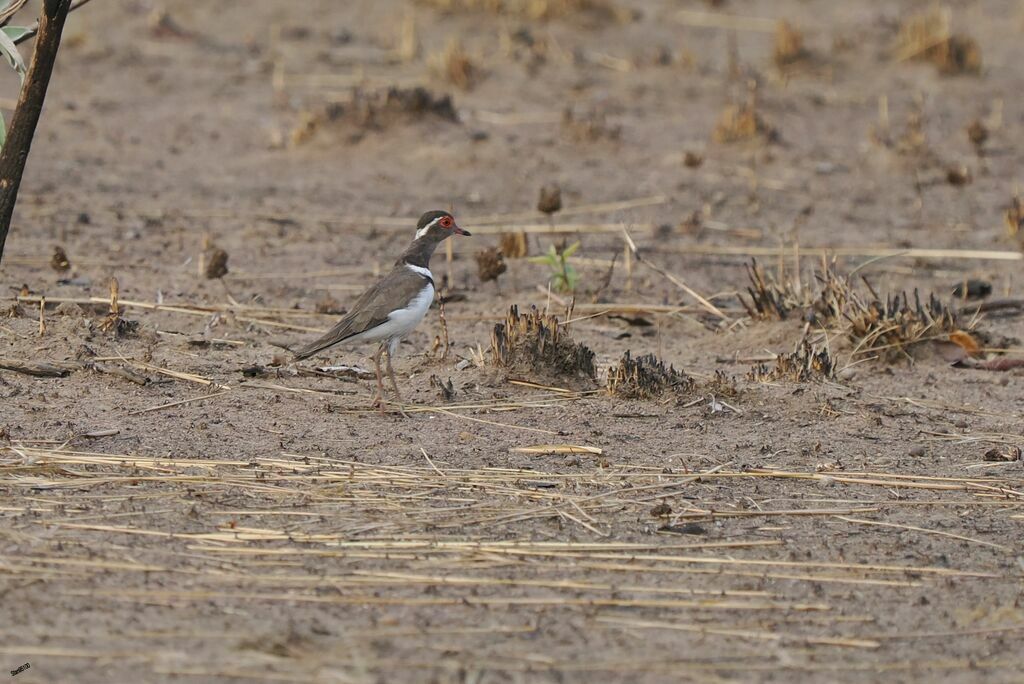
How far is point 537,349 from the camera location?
23.7 feet

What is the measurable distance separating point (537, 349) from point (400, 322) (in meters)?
0.66

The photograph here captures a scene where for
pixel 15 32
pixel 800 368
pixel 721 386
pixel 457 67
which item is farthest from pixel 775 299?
pixel 457 67

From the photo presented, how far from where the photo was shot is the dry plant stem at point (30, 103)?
5.95m

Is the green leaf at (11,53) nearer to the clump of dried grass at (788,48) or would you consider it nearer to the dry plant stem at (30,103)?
the dry plant stem at (30,103)

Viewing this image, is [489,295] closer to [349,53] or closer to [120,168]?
[120,168]

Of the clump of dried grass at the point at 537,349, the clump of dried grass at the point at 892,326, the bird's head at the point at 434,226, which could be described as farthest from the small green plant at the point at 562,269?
the clump of dried grass at the point at 892,326

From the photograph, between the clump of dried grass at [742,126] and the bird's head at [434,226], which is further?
the clump of dried grass at [742,126]

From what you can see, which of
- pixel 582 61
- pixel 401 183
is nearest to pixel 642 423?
pixel 401 183

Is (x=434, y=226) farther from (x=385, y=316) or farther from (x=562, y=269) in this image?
(x=562, y=269)

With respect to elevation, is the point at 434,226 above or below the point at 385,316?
above

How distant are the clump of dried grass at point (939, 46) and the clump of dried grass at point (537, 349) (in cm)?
937

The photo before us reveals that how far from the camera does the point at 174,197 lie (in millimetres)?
11641

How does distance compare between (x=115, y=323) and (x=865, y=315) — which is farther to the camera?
(x=865, y=315)

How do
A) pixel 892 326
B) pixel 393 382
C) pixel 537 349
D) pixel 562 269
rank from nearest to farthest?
pixel 393 382
pixel 537 349
pixel 892 326
pixel 562 269
